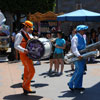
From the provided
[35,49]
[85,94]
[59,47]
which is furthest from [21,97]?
[59,47]

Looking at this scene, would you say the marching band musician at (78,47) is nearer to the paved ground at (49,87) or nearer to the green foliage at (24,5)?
the paved ground at (49,87)

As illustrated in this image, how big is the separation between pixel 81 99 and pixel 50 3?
3072cm

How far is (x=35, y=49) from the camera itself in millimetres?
7043

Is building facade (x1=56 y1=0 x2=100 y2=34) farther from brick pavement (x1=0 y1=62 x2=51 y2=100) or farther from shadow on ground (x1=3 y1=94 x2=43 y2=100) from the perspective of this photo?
shadow on ground (x1=3 y1=94 x2=43 y2=100)

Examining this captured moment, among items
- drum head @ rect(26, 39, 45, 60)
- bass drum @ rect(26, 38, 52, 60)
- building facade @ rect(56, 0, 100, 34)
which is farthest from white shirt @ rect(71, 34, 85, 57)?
building facade @ rect(56, 0, 100, 34)

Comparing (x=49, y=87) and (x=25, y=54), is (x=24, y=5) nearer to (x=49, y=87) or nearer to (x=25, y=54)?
(x=49, y=87)

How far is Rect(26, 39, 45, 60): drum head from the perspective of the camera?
7012mm

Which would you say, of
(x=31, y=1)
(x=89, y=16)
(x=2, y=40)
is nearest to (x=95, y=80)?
(x=89, y=16)

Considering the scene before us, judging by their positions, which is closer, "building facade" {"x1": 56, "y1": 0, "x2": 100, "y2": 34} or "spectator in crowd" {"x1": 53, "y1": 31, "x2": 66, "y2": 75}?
"spectator in crowd" {"x1": 53, "y1": 31, "x2": 66, "y2": 75}

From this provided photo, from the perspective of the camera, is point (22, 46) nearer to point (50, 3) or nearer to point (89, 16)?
point (89, 16)

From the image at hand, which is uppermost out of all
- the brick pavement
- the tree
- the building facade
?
the tree

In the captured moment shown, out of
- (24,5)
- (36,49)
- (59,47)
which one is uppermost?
(24,5)

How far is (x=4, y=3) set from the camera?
35031 mm

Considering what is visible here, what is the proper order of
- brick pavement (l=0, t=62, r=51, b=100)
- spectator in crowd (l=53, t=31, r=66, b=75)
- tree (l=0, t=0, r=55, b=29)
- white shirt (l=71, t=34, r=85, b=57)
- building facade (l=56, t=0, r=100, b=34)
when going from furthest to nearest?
tree (l=0, t=0, r=55, b=29), building facade (l=56, t=0, r=100, b=34), spectator in crowd (l=53, t=31, r=66, b=75), white shirt (l=71, t=34, r=85, b=57), brick pavement (l=0, t=62, r=51, b=100)
